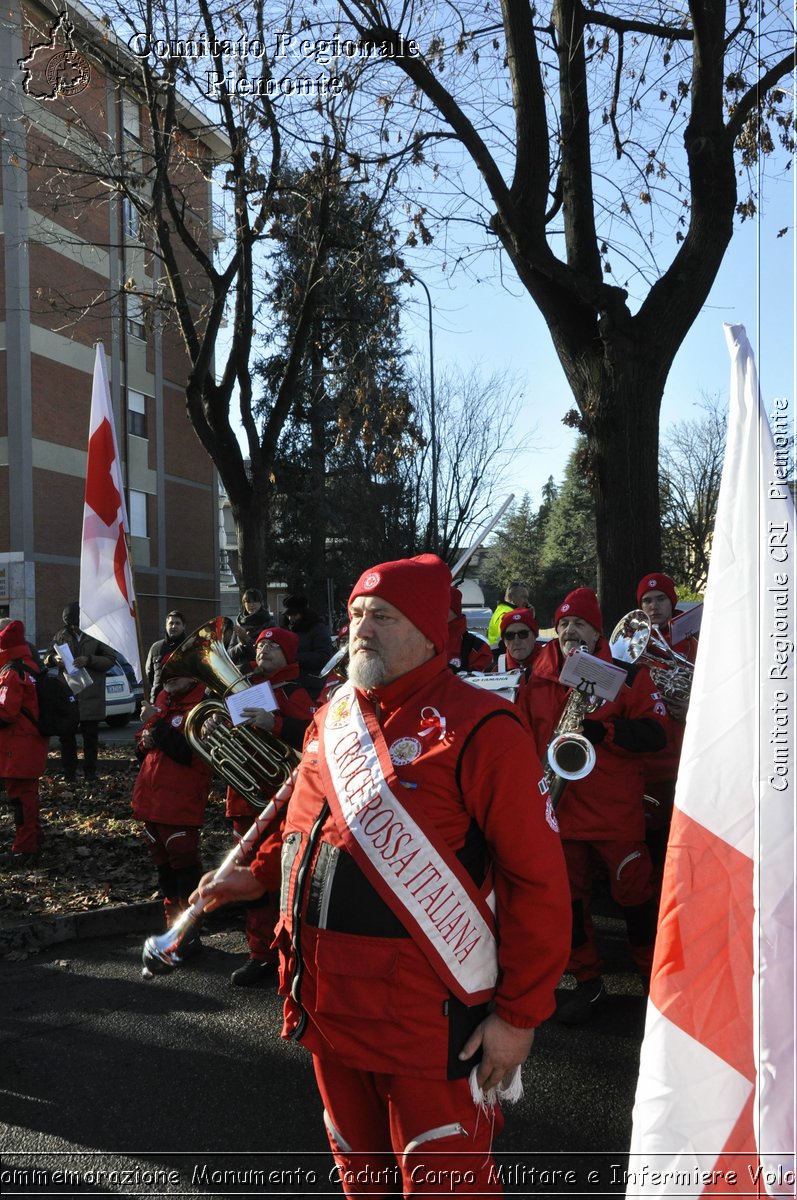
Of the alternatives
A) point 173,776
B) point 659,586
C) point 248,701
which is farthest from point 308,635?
point 248,701

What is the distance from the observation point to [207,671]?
5137 millimetres

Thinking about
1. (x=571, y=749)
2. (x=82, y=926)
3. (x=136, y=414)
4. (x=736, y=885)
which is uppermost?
(x=136, y=414)

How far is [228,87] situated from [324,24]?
2.39 m

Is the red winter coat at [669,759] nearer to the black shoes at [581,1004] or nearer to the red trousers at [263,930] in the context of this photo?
the black shoes at [581,1004]

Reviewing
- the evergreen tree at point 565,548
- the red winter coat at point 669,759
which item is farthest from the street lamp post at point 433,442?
the evergreen tree at point 565,548

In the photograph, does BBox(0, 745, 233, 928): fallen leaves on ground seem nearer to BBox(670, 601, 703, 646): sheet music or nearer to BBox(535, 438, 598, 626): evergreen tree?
BBox(670, 601, 703, 646): sheet music

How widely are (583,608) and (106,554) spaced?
12.1 ft

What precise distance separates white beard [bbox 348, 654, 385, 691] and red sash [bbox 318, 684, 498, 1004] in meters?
0.20

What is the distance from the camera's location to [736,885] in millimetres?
2025

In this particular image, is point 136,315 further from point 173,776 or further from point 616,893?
point 616,893

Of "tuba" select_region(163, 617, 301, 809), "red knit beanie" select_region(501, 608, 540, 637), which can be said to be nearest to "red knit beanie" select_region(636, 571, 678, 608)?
"red knit beanie" select_region(501, 608, 540, 637)

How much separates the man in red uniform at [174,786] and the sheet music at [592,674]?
224 centimetres

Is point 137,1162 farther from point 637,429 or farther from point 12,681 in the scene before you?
point 637,429

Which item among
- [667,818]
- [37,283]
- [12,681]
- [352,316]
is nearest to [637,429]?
[667,818]
